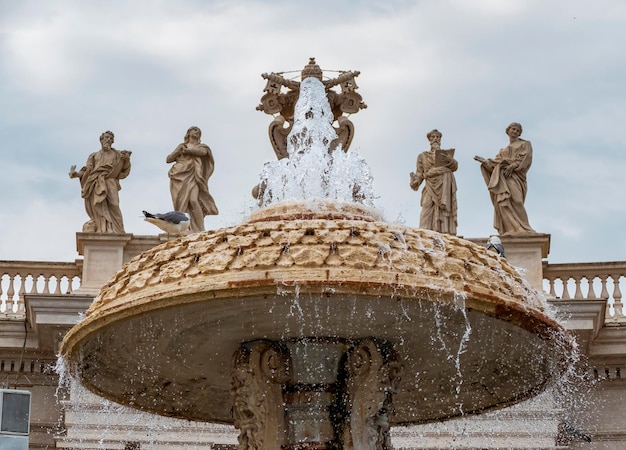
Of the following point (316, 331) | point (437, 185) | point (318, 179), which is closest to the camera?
point (316, 331)

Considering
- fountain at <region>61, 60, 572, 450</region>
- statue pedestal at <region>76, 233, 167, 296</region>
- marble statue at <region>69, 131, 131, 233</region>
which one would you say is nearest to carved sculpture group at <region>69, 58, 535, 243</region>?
marble statue at <region>69, 131, 131, 233</region>

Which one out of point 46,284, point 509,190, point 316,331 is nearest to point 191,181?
point 46,284

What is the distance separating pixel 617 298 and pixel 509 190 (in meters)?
2.32

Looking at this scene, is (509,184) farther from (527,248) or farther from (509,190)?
(527,248)

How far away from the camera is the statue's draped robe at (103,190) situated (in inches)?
997

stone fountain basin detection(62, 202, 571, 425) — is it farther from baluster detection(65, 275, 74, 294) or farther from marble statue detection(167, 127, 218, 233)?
marble statue detection(167, 127, 218, 233)

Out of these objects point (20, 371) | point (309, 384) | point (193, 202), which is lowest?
point (309, 384)

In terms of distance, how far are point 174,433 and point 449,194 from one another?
5.68 meters

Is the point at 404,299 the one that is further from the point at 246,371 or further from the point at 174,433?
the point at 174,433

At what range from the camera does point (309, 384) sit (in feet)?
33.1

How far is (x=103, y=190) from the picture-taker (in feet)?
83.0

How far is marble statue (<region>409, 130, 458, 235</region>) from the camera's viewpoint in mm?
25391

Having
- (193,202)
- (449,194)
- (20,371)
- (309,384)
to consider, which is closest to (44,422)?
(20,371)

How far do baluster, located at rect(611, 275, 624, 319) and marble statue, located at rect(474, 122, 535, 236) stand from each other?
146 centimetres
